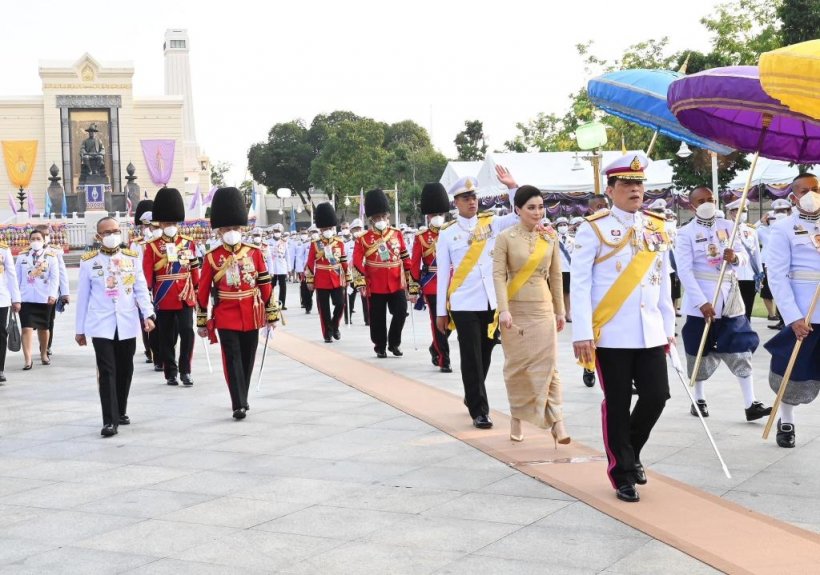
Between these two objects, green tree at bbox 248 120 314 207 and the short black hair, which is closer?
the short black hair

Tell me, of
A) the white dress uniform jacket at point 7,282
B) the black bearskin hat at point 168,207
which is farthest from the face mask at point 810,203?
the white dress uniform jacket at point 7,282

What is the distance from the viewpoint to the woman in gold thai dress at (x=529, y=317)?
7180mm

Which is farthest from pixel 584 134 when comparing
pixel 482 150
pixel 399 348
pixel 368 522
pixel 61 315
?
→ pixel 482 150

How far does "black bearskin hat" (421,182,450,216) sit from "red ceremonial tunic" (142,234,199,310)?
8.88ft

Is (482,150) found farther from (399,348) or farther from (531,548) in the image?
(531,548)

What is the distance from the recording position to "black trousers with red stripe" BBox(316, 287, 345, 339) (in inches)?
602

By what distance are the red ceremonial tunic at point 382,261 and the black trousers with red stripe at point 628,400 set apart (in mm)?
7377

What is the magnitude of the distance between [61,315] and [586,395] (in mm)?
15249

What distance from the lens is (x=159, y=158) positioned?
1844 inches

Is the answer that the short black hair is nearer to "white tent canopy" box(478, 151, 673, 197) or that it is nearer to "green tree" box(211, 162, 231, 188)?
"white tent canopy" box(478, 151, 673, 197)

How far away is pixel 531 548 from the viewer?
501 centimetres

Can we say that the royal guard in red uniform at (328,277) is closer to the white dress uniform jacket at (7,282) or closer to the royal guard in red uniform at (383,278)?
the royal guard in red uniform at (383,278)

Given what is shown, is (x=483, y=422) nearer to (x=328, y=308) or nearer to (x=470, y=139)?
(x=328, y=308)

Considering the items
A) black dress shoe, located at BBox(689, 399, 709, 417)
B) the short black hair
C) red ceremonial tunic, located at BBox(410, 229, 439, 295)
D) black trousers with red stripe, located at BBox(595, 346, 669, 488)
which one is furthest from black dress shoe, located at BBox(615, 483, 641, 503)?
red ceremonial tunic, located at BBox(410, 229, 439, 295)
